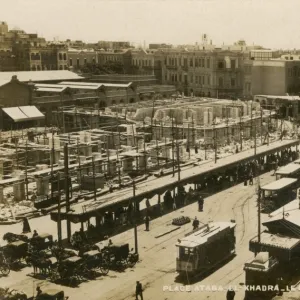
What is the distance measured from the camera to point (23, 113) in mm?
62125

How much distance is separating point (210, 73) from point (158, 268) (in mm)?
69846

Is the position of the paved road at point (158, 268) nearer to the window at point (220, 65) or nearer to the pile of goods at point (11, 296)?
the pile of goods at point (11, 296)

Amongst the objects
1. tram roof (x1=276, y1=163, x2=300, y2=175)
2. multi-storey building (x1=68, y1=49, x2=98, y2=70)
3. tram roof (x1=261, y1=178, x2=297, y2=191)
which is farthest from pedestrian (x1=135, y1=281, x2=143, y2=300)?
multi-storey building (x1=68, y1=49, x2=98, y2=70)

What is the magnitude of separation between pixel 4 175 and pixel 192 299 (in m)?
22.3

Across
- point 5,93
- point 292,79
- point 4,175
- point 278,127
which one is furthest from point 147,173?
point 292,79

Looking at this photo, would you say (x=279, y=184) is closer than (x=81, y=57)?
Yes

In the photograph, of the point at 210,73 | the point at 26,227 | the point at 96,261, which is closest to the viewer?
the point at 96,261

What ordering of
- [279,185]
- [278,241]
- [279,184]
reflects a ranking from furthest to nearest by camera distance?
[279,184] → [279,185] → [278,241]

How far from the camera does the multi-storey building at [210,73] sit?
9031cm

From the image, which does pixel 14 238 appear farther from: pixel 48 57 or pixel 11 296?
pixel 48 57

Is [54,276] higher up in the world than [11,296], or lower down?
lower down

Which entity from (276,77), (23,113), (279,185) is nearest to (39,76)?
(23,113)

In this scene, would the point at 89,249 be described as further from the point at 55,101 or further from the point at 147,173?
the point at 55,101

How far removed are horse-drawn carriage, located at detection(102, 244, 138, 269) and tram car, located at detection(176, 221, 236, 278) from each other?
2.56 m
